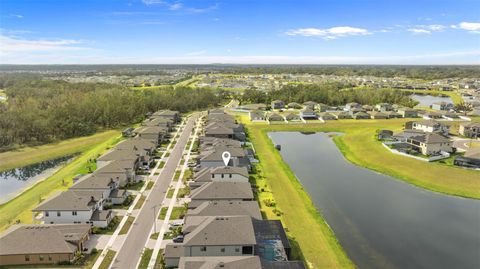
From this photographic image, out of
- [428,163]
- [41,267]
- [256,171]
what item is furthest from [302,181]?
[41,267]

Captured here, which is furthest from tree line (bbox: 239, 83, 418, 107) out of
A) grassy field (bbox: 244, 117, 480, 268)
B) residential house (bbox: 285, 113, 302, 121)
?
grassy field (bbox: 244, 117, 480, 268)

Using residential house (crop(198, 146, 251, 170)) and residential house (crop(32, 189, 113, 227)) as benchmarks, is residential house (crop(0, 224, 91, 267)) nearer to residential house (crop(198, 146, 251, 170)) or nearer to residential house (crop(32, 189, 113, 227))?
residential house (crop(32, 189, 113, 227))

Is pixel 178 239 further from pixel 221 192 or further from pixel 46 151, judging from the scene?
pixel 46 151

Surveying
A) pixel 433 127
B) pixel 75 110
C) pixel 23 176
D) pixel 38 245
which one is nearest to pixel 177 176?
pixel 38 245

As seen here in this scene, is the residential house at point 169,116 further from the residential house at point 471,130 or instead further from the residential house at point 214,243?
the residential house at point 471,130

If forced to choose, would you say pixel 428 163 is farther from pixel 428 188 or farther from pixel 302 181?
pixel 302 181

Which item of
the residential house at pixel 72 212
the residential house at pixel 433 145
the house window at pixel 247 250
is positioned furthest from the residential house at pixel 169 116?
the house window at pixel 247 250
